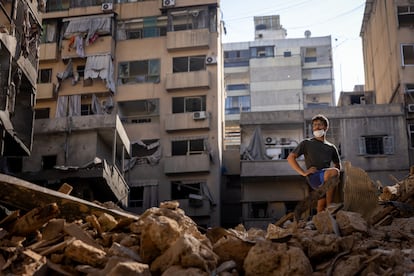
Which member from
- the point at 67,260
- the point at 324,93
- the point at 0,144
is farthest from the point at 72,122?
the point at 324,93

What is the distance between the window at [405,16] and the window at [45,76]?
21.5 metres

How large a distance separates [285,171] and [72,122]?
11.3 m

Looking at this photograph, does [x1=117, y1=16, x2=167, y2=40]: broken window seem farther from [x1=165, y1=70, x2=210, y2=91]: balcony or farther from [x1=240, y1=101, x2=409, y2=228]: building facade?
[x1=240, y1=101, x2=409, y2=228]: building facade

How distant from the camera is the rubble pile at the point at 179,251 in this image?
455 centimetres

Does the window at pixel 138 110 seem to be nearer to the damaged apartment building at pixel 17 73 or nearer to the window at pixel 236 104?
the damaged apartment building at pixel 17 73

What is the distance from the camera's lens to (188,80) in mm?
32438

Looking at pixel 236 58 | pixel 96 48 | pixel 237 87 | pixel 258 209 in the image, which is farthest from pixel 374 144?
pixel 236 58

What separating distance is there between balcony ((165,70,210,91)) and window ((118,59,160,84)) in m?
1.76

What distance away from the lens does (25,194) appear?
21.8 feet

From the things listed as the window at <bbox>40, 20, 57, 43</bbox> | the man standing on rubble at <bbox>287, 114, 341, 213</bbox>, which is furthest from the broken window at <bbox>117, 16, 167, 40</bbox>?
the man standing on rubble at <bbox>287, 114, 341, 213</bbox>

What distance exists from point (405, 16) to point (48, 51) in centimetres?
2184

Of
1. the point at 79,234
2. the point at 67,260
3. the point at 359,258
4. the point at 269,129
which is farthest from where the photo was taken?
the point at 269,129

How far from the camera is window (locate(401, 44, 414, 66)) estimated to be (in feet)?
100

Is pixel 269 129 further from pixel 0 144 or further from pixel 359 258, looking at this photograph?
pixel 359 258
